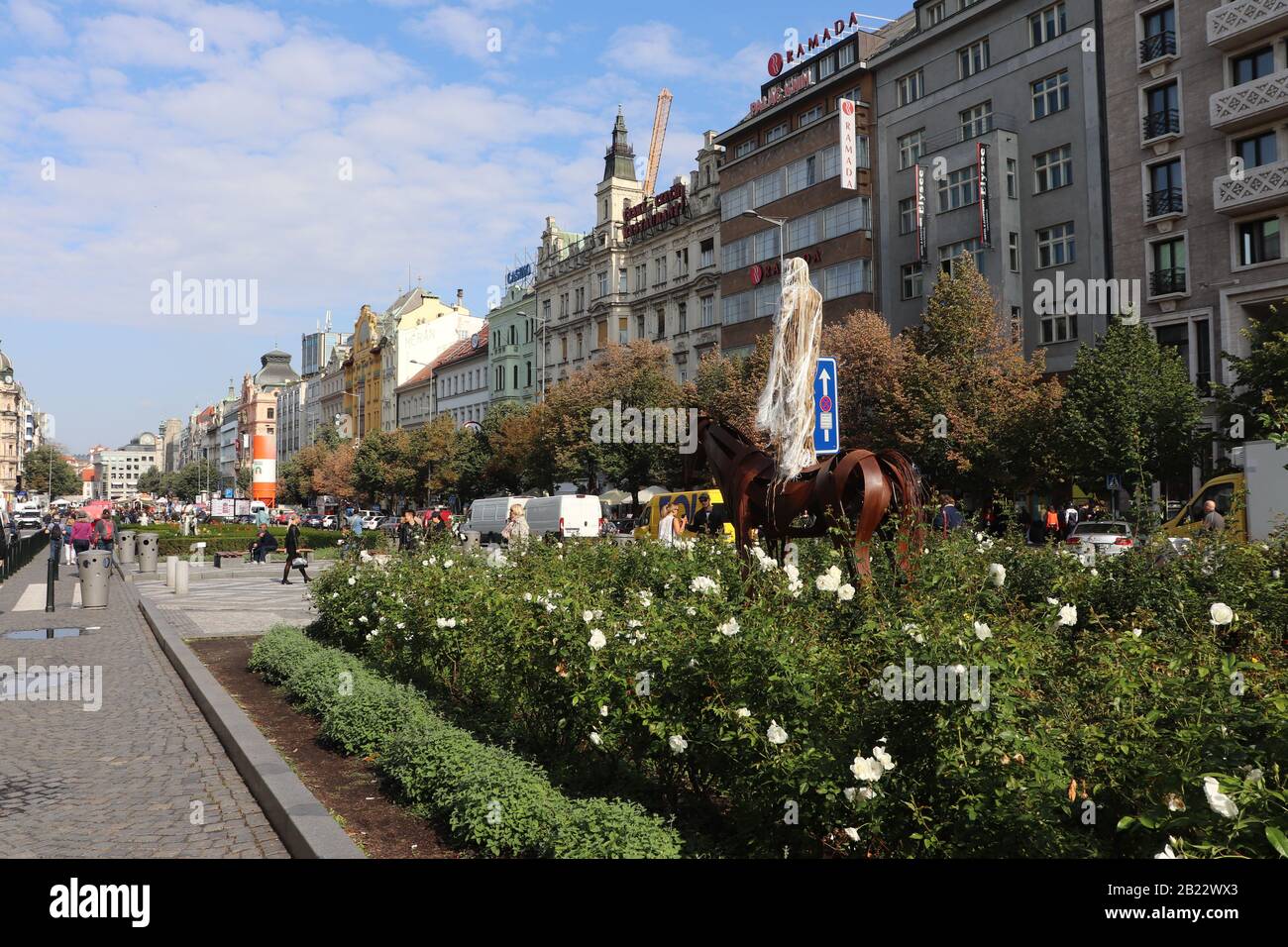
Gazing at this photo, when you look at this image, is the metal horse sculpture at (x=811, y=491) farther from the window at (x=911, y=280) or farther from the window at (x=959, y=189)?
the window at (x=911, y=280)

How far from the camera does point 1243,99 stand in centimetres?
3108

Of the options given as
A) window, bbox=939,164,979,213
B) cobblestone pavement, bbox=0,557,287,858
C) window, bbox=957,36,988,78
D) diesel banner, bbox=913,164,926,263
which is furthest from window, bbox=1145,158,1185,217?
cobblestone pavement, bbox=0,557,287,858

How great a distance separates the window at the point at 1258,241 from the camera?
31.2 meters

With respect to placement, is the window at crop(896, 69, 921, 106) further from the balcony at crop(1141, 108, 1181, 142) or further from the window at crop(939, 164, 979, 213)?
the balcony at crop(1141, 108, 1181, 142)

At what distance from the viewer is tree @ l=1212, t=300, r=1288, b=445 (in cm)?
2473

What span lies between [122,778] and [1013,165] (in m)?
37.5

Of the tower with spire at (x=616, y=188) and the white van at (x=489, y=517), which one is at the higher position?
the tower with spire at (x=616, y=188)

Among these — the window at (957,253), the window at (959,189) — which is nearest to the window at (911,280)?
the window at (957,253)

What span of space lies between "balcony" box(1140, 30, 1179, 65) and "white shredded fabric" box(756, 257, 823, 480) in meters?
27.3

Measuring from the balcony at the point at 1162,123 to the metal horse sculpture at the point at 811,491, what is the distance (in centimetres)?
2676

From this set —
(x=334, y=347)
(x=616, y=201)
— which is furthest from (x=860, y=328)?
(x=334, y=347)

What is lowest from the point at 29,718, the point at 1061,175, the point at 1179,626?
the point at 29,718
